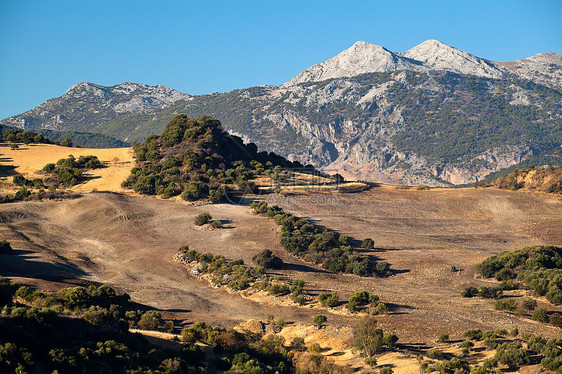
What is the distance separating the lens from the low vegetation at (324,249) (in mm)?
44719

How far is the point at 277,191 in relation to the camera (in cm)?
7256

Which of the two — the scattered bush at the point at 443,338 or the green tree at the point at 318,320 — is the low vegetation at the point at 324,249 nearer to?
the green tree at the point at 318,320

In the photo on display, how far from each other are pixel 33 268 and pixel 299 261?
23.2 m

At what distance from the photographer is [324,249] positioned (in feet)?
161

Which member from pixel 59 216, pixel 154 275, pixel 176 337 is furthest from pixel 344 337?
pixel 59 216

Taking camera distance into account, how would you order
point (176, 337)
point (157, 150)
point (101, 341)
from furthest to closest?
point (157, 150) < point (176, 337) < point (101, 341)

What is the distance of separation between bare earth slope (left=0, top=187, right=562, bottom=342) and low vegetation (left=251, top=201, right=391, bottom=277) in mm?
1303

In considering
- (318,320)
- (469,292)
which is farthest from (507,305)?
(318,320)

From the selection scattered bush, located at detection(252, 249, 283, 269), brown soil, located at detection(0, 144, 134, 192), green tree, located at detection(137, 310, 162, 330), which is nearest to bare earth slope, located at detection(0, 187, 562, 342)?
scattered bush, located at detection(252, 249, 283, 269)

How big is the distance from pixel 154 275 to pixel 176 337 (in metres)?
16.9

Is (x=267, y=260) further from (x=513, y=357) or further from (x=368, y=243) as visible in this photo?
(x=513, y=357)

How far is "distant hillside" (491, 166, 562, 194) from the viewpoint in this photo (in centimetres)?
7944

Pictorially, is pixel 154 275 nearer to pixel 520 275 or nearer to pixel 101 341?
pixel 101 341

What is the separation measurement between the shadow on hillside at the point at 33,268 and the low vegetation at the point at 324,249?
810 inches
